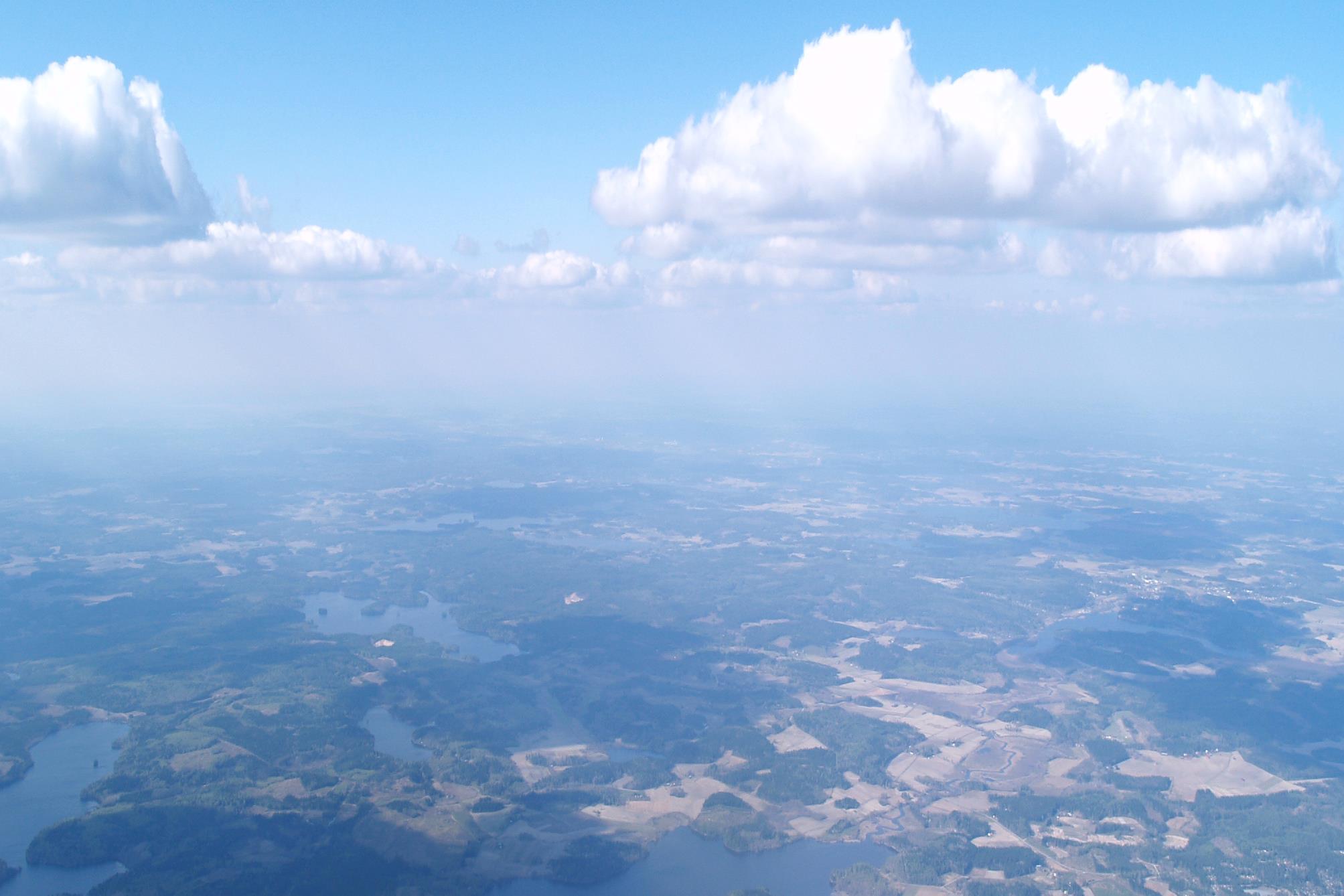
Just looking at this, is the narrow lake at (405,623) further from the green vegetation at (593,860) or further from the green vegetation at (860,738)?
the green vegetation at (593,860)

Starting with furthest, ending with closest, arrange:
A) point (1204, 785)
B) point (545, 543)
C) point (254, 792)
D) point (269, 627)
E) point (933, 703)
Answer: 1. point (545, 543)
2. point (269, 627)
3. point (933, 703)
4. point (1204, 785)
5. point (254, 792)

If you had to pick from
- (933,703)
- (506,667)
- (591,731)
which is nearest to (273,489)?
(506,667)

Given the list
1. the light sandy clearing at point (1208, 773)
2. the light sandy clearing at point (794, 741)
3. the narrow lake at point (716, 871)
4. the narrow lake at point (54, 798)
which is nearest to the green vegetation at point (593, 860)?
the narrow lake at point (716, 871)

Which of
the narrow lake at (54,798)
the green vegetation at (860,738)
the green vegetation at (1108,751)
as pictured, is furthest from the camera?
the green vegetation at (1108,751)

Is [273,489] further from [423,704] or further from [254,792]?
[254,792]

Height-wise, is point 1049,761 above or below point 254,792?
below

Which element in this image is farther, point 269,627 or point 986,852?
point 269,627

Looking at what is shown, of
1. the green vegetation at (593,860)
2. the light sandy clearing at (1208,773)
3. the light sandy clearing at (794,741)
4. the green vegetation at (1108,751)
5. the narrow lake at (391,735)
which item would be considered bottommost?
the light sandy clearing at (1208,773)
